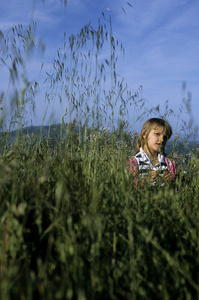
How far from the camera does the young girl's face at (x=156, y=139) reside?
10.7 ft

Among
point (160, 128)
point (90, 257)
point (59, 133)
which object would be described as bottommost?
point (90, 257)

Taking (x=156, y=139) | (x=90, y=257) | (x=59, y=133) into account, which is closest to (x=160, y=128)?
(x=156, y=139)

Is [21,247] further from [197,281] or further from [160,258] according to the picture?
[197,281]

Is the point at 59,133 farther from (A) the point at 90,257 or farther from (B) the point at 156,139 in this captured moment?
(A) the point at 90,257

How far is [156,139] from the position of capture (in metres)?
3.30

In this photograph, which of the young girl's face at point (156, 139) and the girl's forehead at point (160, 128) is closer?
the young girl's face at point (156, 139)

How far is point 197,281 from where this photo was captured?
3.87 feet

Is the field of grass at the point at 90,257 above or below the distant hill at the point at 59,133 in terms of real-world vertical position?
below

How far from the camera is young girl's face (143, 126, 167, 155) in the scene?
3271mm

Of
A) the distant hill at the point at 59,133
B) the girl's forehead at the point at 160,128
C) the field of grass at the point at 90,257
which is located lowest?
the field of grass at the point at 90,257

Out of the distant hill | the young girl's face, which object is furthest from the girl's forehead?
the distant hill

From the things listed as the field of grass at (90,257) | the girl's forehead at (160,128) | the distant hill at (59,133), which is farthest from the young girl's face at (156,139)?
the field of grass at (90,257)

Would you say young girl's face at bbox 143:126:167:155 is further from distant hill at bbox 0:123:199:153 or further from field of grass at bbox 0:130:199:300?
field of grass at bbox 0:130:199:300

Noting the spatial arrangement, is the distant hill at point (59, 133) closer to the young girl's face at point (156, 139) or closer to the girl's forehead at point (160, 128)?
the young girl's face at point (156, 139)
